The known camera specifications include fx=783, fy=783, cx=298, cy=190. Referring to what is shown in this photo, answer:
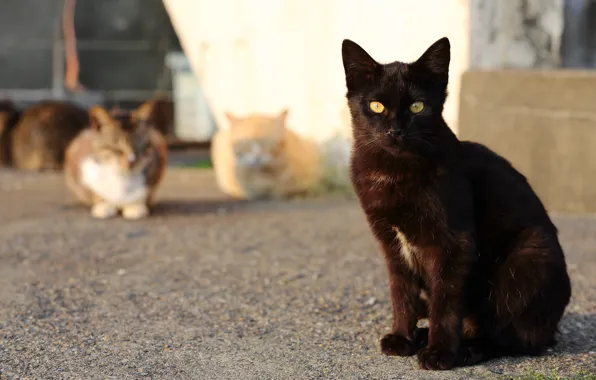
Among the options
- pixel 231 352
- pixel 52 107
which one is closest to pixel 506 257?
pixel 231 352

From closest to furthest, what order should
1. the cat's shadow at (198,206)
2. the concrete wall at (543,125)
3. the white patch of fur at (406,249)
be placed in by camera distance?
1. the white patch of fur at (406,249)
2. the concrete wall at (543,125)
3. the cat's shadow at (198,206)

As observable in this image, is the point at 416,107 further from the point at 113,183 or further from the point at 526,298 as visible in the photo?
the point at 113,183

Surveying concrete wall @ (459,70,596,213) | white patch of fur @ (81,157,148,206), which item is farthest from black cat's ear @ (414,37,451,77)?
white patch of fur @ (81,157,148,206)

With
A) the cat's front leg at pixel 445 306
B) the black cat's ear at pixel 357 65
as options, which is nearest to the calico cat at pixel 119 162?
the black cat's ear at pixel 357 65

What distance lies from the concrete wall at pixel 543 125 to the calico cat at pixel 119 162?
242 cm

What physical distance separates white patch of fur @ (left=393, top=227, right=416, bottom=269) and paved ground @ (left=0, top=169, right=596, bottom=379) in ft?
1.30

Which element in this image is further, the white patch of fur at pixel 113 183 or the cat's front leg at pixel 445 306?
the white patch of fur at pixel 113 183

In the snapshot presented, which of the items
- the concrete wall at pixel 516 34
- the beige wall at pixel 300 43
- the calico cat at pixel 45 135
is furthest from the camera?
the calico cat at pixel 45 135

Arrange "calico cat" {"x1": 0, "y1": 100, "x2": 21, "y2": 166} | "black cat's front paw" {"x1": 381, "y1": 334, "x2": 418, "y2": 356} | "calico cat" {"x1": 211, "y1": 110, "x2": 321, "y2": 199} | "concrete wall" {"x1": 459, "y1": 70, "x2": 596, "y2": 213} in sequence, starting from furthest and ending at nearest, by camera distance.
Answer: "calico cat" {"x1": 0, "y1": 100, "x2": 21, "y2": 166}
"calico cat" {"x1": 211, "y1": 110, "x2": 321, "y2": 199}
"concrete wall" {"x1": 459, "y1": 70, "x2": 596, "y2": 213}
"black cat's front paw" {"x1": 381, "y1": 334, "x2": 418, "y2": 356}

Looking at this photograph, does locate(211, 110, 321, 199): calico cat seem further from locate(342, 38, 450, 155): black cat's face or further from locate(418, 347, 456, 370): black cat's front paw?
locate(418, 347, 456, 370): black cat's front paw

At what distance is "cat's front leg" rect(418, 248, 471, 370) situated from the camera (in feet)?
9.12

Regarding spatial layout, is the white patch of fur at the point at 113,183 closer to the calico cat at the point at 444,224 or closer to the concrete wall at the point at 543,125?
the concrete wall at the point at 543,125

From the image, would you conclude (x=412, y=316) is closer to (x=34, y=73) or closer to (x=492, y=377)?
(x=492, y=377)

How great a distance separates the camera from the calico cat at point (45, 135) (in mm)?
8773
